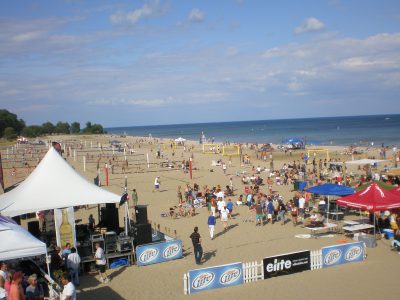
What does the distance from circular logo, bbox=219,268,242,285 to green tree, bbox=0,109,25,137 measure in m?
107

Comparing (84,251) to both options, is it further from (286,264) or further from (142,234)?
(286,264)

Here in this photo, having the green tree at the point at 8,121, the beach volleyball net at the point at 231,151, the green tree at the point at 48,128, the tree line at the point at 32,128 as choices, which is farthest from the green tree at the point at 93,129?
the beach volleyball net at the point at 231,151

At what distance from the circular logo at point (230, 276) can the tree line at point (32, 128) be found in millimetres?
95837

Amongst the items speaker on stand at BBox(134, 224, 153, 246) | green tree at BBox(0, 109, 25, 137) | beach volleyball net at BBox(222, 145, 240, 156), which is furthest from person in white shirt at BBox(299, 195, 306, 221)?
green tree at BBox(0, 109, 25, 137)

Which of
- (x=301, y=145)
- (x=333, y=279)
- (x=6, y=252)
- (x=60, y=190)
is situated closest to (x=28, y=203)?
(x=60, y=190)

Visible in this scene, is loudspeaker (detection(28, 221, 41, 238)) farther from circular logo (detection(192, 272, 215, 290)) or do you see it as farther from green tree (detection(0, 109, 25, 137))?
green tree (detection(0, 109, 25, 137))

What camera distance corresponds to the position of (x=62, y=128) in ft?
472

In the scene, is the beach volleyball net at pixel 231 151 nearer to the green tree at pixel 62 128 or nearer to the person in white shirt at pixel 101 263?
the person in white shirt at pixel 101 263

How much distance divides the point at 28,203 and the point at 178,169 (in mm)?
25987

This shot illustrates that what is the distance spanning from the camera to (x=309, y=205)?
65.0 ft

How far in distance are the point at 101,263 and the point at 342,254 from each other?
260 inches

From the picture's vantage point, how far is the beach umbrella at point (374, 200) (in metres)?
13.7

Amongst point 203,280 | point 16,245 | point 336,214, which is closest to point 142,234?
point 203,280

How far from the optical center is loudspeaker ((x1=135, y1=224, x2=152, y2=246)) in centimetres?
1292
